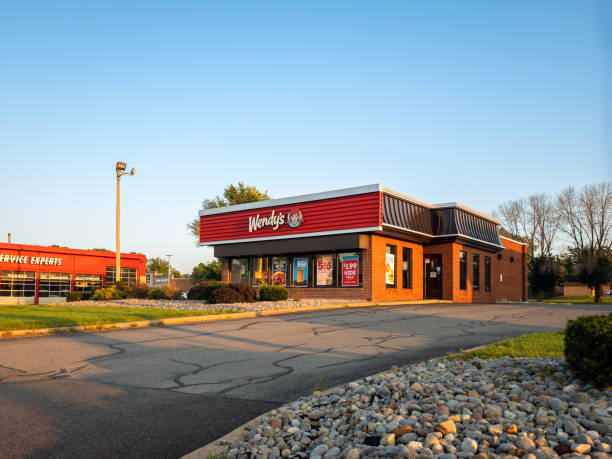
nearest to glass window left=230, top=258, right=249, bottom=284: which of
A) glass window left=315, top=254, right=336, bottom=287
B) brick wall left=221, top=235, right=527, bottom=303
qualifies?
brick wall left=221, top=235, right=527, bottom=303

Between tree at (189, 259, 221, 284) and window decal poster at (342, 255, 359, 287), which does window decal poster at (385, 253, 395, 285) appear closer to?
window decal poster at (342, 255, 359, 287)

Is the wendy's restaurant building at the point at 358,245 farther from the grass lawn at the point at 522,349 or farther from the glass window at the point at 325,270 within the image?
the grass lawn at the point at 522,349

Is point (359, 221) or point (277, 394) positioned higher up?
point (359, 221)

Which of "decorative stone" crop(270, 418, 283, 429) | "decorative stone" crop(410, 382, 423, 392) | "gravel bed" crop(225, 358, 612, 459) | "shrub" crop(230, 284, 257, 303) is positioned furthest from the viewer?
"shrub" crop(230, 284, 257, 303)

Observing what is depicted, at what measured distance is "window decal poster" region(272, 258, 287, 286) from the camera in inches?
1167

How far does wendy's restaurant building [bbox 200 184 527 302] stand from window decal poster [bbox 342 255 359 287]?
0.18 ft

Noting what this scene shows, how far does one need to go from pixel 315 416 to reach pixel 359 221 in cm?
2071

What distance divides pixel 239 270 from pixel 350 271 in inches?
370

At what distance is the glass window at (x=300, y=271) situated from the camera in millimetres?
28625

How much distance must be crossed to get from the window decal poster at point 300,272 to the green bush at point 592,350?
23550 millimetres

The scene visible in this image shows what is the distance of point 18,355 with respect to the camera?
9.30m

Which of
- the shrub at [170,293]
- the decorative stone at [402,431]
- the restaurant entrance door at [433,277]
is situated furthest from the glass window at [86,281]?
the decorative stone at [402,431]

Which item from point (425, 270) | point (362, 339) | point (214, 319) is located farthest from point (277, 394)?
point (425, 270)

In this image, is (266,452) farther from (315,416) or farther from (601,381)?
(601,381)
